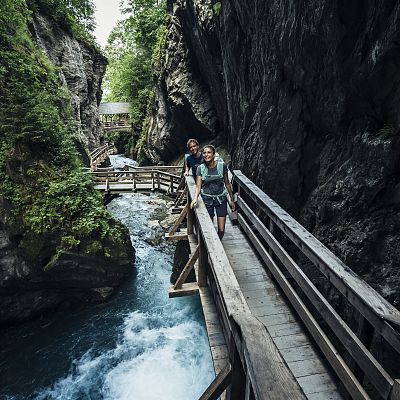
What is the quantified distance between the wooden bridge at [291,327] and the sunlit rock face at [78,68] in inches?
569

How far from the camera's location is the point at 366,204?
13.2ft

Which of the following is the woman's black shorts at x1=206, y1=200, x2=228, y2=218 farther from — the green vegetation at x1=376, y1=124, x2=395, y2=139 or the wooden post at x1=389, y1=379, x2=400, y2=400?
the wooden post at x1=389, y1=379, x2=400, y2=400

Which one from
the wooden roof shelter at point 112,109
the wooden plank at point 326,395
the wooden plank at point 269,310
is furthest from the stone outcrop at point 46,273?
the wooden roof shelter at point 112,109

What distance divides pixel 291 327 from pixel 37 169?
32.2ft

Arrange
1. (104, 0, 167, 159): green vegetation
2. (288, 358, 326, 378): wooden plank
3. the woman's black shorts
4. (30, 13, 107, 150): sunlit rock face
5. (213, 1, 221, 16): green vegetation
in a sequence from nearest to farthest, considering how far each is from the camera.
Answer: (288, 358, 326, 378): wooden plank
the woman's black shorts
(213, 1, 221, 16): green vegetation
(30, 13, 107, 150): sunlit rock face
(104, 0, 167, 159): green vegetation

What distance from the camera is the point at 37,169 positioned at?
33.3ft

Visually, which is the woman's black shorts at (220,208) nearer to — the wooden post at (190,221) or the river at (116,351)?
the wooden post at (190,221)

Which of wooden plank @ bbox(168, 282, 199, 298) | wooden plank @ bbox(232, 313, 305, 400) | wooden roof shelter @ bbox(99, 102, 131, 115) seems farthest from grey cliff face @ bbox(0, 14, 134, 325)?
wooden roof shelter @ bbox(99, 102, 131, 115)

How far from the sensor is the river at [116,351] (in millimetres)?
7617

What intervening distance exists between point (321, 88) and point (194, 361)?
761 cm

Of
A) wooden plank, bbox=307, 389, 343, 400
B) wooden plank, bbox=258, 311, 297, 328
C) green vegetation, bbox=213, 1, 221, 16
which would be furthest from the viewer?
green vegetation, bbox=213, 1, 221, 16

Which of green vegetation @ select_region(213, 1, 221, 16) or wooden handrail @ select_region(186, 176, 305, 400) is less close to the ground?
green vegetation @ select_region(213, 1, 221, 16)

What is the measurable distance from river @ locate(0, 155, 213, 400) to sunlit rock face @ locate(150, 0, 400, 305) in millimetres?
5340

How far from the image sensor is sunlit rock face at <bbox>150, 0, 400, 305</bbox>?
12.2 feet
